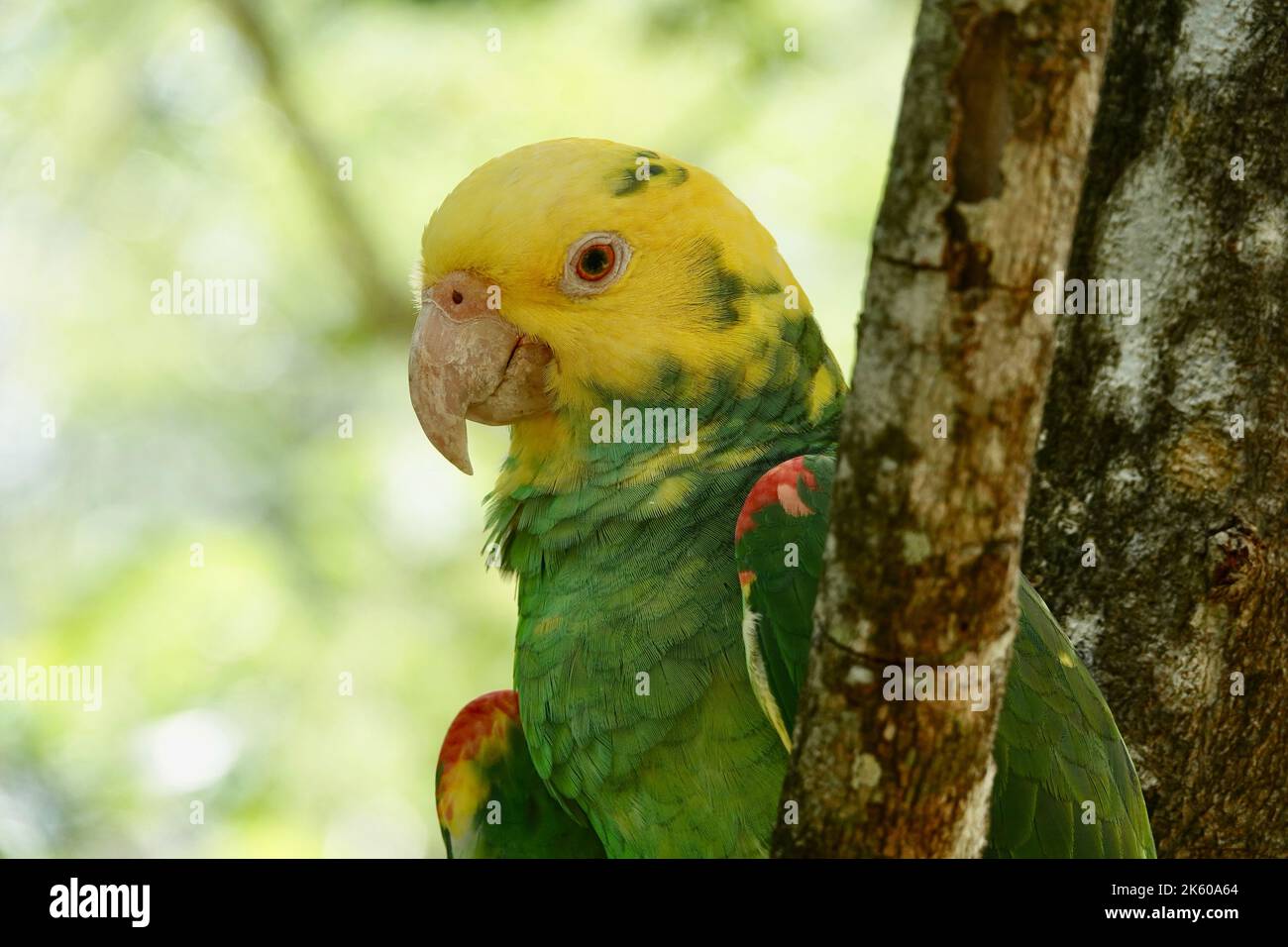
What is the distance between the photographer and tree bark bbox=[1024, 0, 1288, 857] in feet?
9.98

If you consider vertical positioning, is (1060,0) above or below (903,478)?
above

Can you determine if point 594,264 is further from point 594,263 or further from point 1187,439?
point 1187,439

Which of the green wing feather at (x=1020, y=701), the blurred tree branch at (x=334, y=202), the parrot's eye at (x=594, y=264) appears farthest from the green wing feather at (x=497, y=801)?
the blurred tree branch at (x=334, y=202)

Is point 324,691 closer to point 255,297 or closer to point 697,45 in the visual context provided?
point 255,297

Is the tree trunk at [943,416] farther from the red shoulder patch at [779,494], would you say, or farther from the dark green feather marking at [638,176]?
the dark green feather marking at [638,176]

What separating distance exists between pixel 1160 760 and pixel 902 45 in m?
5.78

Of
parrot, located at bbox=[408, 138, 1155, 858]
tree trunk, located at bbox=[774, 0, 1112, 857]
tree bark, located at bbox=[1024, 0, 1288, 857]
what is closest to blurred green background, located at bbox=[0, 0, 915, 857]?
tree bark, located at bbox=[1024, 0, 1288, 857]

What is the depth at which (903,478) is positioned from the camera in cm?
177

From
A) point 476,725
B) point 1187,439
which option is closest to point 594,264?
point 476,725

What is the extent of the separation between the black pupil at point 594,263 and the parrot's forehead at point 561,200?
0.06m

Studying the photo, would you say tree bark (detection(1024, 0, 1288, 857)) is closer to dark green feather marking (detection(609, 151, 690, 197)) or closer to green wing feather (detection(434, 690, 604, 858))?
dark green feather marking (detection(609, 151, 690, 197))

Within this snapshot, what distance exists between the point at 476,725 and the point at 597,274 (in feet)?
4.62
